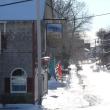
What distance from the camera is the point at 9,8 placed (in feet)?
97.5

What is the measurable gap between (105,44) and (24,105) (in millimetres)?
109144

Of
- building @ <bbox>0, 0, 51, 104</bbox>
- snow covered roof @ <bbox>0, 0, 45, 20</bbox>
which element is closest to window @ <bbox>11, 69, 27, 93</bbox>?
building @ <bbox>0, 0, 51, 104</bbox>

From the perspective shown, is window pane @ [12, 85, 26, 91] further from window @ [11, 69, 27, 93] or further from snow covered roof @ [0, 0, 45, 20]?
snow covered roof @ [0, 0, 45, 20]

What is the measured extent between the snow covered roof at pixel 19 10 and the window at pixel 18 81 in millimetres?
3055

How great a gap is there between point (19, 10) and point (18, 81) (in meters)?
4.04

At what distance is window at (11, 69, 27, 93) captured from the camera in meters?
29.2

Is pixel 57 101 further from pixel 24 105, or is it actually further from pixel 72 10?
pixel 72 10

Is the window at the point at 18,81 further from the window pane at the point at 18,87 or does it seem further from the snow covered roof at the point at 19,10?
the snow covered roof at the point at 19,10

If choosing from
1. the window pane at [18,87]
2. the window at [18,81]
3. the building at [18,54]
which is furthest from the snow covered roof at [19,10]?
the window pane at [18,87]

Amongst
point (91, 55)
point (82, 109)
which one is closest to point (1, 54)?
point (82, 109)

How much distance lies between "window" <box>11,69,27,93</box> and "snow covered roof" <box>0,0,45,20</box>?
3.06m

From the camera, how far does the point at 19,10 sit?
29.5 metres

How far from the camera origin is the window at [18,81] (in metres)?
29.2

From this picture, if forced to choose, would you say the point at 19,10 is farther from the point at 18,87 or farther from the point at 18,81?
the point at 18,87
